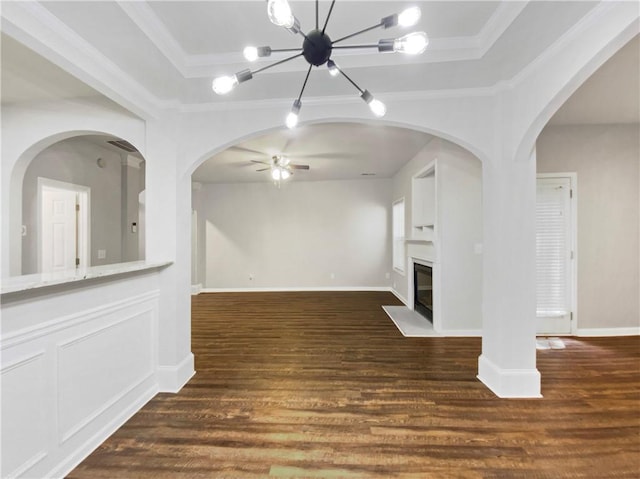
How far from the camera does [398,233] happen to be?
665 centimetres

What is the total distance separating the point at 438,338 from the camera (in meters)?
3.69

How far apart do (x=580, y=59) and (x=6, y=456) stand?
379 cm

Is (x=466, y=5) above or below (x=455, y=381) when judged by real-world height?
above

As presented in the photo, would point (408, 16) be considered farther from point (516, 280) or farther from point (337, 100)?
Answer: point (516, 280)

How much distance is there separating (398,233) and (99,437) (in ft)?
19.7

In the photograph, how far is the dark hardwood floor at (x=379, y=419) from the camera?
5.49 feet

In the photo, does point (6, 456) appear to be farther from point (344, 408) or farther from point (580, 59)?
point (580, 59)

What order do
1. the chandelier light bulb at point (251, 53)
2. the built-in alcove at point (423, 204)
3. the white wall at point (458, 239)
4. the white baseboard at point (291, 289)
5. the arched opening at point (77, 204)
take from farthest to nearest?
the white baseboard at point (291, 289)
the built-in alcove at point (423, 204)
the white wall at point (458, 239)
the arched opening at point (77, 204)
the chandelier light bulb at point (251, 53)

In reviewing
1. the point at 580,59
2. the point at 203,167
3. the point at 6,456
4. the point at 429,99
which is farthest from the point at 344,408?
the point at 203,167

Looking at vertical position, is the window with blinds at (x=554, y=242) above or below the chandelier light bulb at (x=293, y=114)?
below

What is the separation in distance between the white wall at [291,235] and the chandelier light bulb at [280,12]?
231 inches

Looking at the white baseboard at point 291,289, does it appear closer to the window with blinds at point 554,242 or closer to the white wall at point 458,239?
the white wall at point 458,239

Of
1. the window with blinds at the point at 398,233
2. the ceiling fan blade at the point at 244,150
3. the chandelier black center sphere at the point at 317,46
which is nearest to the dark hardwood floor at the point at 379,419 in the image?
the chandelier black center sphere at the point at 317,46

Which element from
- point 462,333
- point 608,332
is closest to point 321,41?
point 462,333
